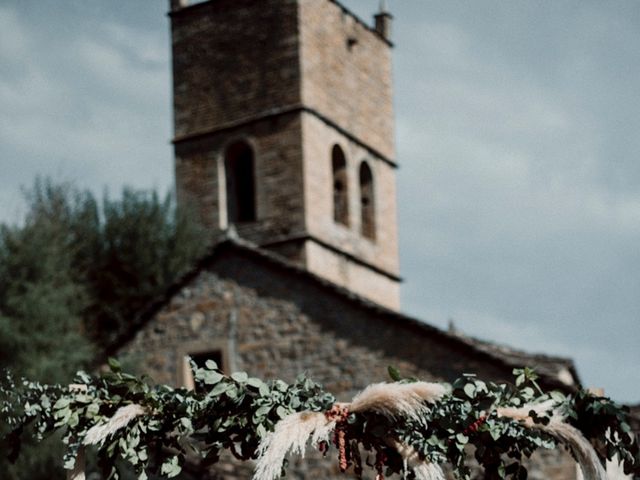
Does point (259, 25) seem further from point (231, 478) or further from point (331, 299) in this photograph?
point (231, 478)

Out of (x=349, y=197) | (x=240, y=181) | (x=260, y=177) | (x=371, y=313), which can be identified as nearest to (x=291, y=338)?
(x=371, y=313)

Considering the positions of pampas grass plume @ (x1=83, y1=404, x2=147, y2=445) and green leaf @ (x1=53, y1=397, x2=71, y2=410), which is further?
green leaf @ (x1=53, y1=397, x2=71, y2=410)

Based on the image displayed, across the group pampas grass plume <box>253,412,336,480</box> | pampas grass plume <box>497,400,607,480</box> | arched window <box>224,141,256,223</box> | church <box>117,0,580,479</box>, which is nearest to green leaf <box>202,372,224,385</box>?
pampas grass plume <box>253,412,336,480</box>

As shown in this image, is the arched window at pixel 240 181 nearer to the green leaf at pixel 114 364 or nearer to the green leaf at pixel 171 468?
the green leaf at pixel 114 364

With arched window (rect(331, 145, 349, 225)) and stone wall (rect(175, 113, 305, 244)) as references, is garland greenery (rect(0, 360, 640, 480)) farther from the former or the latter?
arched window (rect(331, 145, 349, 225))

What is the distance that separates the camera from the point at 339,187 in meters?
28.8

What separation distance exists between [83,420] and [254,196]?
67.7 ft

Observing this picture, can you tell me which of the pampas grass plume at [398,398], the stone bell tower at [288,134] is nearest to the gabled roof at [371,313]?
the stone bell tower at [288,134]

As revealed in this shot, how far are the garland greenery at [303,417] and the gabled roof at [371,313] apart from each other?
834 cm

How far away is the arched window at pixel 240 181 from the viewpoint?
28.1 meters

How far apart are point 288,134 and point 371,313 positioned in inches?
385

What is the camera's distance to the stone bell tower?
27.1 metres

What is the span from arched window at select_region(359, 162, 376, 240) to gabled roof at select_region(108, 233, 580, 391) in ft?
26.2

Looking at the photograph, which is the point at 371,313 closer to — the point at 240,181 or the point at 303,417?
the point at 240,181
